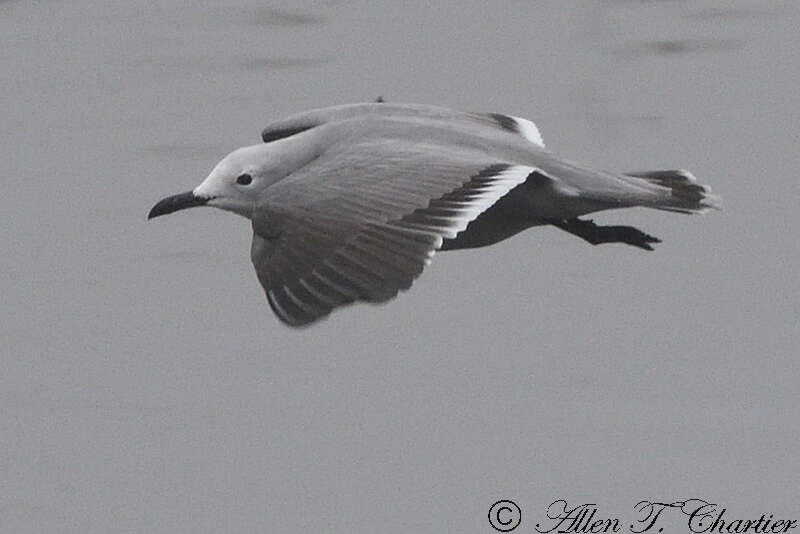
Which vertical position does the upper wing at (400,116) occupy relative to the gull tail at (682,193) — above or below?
Result: above

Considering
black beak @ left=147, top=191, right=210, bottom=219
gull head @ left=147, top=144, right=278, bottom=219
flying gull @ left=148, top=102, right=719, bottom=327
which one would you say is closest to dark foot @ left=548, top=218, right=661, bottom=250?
flying gull @ left=148, top=102, right=719, bottom=327

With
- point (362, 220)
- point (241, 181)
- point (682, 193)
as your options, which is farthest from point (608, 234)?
point (362, 220)

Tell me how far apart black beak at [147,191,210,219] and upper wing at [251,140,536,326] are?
32 cm

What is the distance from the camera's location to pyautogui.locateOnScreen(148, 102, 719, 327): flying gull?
5.38 metres

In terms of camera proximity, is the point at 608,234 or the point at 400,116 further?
the point at 608,234

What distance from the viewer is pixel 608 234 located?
6371mm

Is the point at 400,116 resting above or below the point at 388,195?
above

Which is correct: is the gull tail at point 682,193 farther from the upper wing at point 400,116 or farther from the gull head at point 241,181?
the gull head at point 241,181

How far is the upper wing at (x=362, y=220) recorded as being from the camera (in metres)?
5.34

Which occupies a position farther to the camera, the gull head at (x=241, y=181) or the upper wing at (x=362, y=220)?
the gull head at (x=241, y=181)

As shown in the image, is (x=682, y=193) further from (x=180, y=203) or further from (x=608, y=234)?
(x=180, y=203)

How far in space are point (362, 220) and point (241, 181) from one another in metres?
0.57

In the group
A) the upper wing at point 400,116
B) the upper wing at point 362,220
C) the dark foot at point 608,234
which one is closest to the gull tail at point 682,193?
the dark foot at point 608,234

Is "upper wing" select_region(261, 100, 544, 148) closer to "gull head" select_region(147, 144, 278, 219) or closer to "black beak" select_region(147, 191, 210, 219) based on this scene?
"gull head" select_region(147, 144, 278, 219)
